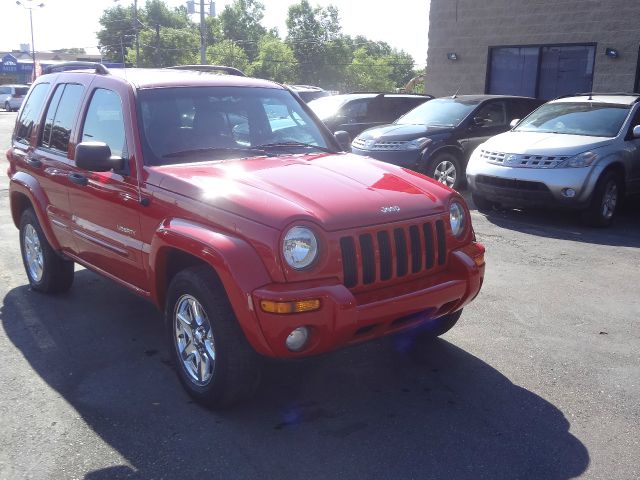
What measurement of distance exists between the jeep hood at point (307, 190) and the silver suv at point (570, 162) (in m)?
4.83

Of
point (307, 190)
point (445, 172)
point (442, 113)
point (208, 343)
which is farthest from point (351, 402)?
point (442, 113)

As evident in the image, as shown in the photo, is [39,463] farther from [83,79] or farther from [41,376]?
[83,79]

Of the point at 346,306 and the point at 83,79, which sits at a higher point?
the point at 83,79

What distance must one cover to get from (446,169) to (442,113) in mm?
1235

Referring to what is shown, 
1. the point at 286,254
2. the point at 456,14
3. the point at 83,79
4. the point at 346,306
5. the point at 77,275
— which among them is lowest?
the point at 77,275

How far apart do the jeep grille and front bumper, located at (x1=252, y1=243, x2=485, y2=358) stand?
0.25 feet

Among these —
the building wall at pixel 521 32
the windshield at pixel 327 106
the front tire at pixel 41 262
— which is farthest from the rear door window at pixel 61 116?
the building wall at pixel 521 32

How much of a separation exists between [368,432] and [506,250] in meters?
4.53

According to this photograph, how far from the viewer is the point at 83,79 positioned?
17.4 ft

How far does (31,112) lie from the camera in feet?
19.9

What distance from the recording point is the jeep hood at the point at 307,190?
11.9 feet

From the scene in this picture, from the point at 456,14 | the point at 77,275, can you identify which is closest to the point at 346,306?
the point at 77,275

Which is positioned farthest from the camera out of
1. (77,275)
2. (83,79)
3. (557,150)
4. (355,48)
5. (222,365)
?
(355,48)

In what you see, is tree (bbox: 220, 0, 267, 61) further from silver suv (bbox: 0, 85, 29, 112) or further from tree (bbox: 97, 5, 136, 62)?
silver suv (bbox: 0, 85, 29, 112)
